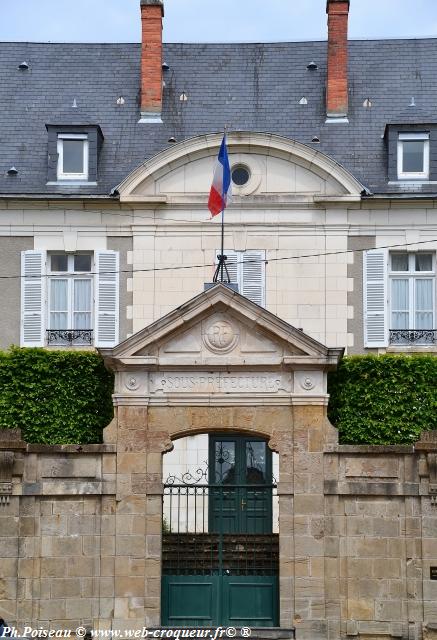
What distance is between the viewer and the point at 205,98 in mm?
32469

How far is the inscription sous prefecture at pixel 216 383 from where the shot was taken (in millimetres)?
22745

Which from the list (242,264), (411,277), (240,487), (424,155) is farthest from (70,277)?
(240,487)

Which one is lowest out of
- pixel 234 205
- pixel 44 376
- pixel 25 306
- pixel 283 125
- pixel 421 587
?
pixel 421 587

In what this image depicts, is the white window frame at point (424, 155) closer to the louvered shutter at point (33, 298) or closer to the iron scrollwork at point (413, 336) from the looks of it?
the iron scrollwork at point (413, 336)

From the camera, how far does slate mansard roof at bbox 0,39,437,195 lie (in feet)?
102

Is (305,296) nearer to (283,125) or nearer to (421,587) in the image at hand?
(283,125)

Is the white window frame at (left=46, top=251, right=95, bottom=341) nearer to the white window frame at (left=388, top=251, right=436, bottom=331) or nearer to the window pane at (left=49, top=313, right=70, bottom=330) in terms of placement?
the window pane at (left=49, top=313, right=70, bottom=330)

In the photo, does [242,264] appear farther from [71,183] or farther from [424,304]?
[71,183]

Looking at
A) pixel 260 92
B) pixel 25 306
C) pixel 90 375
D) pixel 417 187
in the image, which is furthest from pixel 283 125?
pixel 90 375

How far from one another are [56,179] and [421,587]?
41.4 ft

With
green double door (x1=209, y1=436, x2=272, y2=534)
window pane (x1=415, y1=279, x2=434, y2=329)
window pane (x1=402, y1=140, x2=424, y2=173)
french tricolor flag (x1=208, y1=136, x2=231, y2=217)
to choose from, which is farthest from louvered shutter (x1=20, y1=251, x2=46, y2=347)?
window pane (x1=402, y1=140, x2=424, y2=173)

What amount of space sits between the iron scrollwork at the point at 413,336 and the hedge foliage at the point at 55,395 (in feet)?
22.1

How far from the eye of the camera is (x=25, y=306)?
98.2 ft

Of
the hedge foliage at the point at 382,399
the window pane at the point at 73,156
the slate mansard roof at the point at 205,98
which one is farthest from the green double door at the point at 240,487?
the window pane at the point at 73,156
